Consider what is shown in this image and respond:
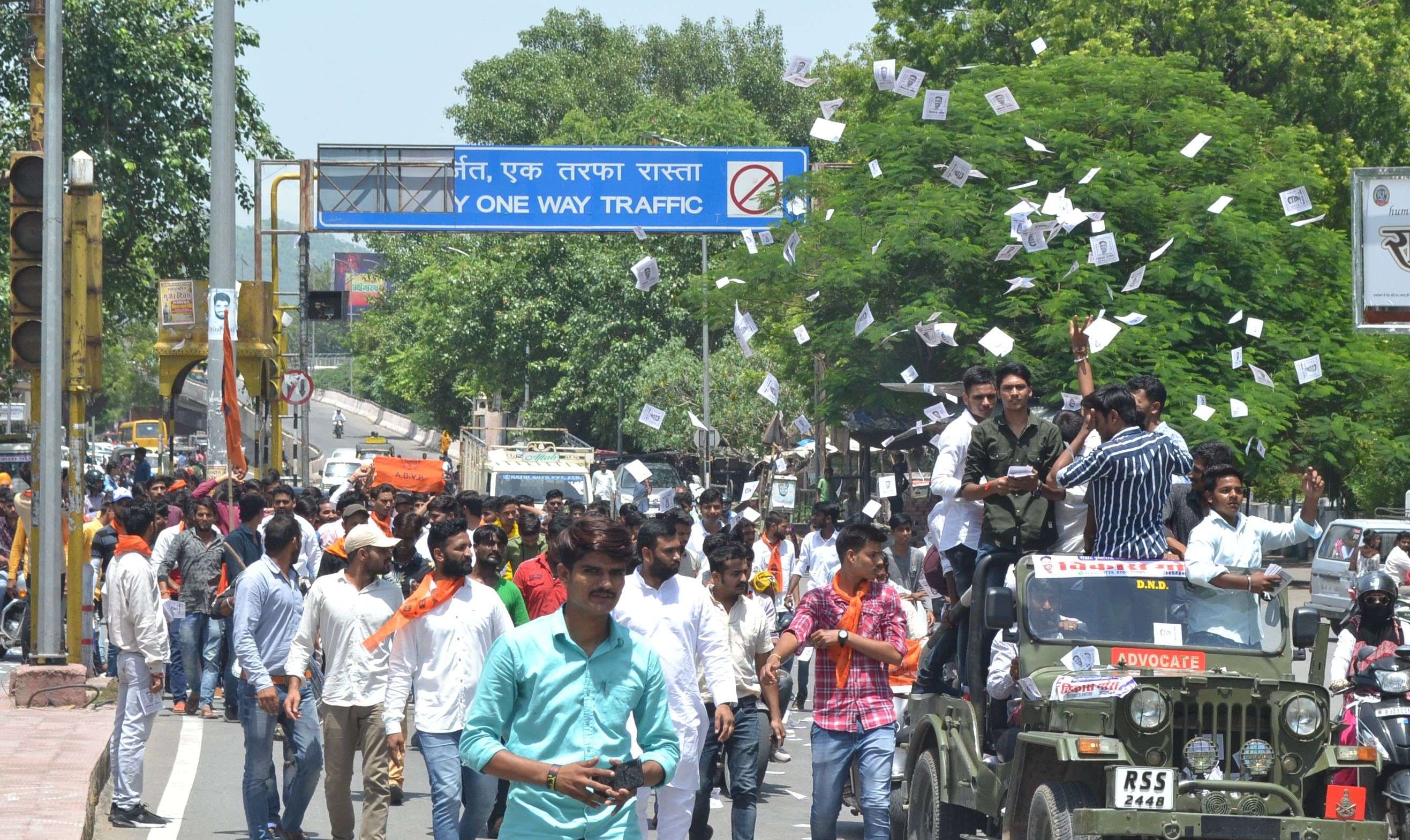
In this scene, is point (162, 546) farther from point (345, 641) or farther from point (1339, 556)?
point (1339, 556)

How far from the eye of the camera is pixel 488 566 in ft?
31.0

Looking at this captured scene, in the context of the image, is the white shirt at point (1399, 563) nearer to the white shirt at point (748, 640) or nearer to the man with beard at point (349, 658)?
the white shirt at point (748, 640)

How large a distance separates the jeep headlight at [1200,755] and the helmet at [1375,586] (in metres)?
3.25

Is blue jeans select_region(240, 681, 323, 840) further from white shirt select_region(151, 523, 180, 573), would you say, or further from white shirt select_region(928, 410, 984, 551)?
white shirt select_region(151, 523, 180, 573)

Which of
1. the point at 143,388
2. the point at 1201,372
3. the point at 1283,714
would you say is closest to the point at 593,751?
the point at 1283,714

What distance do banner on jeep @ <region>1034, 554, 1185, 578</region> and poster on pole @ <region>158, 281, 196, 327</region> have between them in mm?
20856

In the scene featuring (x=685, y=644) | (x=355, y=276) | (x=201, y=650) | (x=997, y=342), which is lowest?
(x=201, y=650)

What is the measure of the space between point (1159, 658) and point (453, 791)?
9.88ft

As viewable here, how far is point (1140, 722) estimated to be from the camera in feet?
23.3

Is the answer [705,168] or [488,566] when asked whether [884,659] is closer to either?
[488,566]

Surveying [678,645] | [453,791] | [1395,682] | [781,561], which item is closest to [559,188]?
[781,561]

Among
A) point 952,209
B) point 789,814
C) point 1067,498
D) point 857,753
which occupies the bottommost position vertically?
point 789,814

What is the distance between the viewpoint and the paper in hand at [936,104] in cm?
2477

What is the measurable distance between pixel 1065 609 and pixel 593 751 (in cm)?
356
